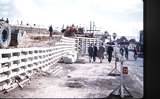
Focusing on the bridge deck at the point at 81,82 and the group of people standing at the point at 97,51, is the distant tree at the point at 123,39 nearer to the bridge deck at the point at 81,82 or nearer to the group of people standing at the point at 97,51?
the group of people standing at the point at 97,51

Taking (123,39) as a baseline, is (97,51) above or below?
below

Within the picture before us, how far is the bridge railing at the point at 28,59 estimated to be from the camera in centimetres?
295

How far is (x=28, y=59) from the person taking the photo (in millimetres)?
3098

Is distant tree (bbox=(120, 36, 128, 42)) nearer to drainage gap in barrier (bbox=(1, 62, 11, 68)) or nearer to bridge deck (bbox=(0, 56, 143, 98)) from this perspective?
bridge deck (bbox=(0, 56, 143, 98))

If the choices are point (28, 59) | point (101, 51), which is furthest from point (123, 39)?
point (28, 59)

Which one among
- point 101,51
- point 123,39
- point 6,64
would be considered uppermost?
point 123,39

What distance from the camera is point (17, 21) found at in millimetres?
3062

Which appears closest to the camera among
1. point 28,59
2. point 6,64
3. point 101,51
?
point 6,64

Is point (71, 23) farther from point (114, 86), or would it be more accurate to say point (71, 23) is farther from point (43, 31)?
point (114, 86)

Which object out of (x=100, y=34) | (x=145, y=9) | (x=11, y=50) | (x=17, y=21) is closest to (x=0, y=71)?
(x=11, y=50)


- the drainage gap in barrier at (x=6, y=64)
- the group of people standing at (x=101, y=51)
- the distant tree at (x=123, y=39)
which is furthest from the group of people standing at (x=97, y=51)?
the drainage gap in barrier at (x=6, y=64)

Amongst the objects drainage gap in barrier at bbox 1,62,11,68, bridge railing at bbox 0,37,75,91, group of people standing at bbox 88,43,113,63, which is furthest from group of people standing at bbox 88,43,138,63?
drainage gap in barrier at bbox 1,62,11,68

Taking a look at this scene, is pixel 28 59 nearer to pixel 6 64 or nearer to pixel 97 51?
pixel 6 64

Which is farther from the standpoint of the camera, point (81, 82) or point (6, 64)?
point (81, 82)
